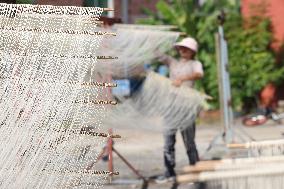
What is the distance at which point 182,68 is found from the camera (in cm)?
711

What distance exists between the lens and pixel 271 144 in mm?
4980

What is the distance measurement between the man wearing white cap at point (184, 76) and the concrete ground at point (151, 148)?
20 cm

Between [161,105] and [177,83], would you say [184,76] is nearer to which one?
[177,83]

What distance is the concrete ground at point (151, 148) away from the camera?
7023 mm

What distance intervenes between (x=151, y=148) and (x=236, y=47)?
13.7ft

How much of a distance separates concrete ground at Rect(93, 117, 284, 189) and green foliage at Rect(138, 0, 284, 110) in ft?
2.56

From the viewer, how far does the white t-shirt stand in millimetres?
7039

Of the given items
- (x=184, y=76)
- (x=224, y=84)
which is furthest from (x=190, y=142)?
(x=224, y=84)

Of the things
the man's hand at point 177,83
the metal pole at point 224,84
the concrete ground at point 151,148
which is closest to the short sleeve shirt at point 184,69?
the man's hand at point 177,83

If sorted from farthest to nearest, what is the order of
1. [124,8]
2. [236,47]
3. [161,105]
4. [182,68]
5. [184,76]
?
1. [124,8]
2. [236,47]
3. [182,68]
4. [184,76]
5. [161,105]

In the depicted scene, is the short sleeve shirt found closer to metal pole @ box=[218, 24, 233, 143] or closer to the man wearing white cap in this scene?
the man wearing white cap

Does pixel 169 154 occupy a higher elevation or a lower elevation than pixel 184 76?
lower

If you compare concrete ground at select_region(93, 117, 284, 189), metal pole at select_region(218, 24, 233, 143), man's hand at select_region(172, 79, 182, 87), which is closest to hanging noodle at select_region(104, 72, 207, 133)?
man's hand at select_region(172, 79, 182, 87)

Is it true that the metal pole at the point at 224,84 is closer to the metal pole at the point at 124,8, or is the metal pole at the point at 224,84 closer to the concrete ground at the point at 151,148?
the concrete ground at the point at 151,148
